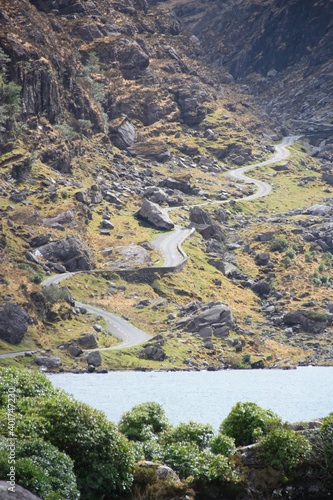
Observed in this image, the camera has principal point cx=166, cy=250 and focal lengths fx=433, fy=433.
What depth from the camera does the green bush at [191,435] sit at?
2708cm

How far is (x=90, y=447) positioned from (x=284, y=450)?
10.4m

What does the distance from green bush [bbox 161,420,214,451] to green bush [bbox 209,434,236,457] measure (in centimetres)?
175

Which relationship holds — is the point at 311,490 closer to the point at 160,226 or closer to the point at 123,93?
the point at 160,226

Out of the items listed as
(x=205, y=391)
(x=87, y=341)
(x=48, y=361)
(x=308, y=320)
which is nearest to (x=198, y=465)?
(x=205, y=391)

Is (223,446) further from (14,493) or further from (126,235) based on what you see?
(126,235)

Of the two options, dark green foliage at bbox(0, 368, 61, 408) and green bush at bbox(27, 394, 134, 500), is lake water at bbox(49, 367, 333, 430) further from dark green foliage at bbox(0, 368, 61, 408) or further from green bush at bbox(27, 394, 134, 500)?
green bush at bbox(27, 394, 134, 500)

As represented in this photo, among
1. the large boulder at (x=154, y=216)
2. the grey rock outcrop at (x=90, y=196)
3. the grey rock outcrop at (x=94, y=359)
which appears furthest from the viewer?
the large boulder at (x=154, y=216)

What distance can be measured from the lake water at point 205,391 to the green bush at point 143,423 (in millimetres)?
20687

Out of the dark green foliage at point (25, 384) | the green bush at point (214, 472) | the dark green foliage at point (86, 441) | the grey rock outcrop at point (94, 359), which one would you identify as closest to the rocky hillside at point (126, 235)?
the grey rock outcrop at point (94, 359)

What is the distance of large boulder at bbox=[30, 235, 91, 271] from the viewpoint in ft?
294

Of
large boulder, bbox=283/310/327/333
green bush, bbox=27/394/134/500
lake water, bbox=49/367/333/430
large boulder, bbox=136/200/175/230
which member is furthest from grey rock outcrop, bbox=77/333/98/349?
large boulder, bbox=136/200/175/230

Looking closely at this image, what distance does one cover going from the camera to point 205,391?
62656 millimetres

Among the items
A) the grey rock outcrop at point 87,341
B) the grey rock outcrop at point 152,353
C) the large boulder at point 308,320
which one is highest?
the grey rock outcrop at point 87,341

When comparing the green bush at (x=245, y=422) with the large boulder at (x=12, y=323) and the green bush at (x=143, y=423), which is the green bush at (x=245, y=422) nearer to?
the green bush at (x=143, y=423)
